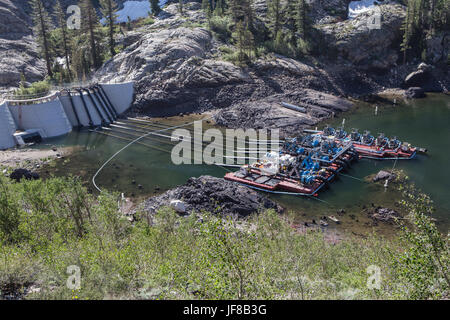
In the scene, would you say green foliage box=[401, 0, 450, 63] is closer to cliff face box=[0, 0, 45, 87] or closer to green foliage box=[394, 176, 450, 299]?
green foliage box=[394, 176, 450, 299]

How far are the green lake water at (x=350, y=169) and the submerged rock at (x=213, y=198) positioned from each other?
2.83 meters

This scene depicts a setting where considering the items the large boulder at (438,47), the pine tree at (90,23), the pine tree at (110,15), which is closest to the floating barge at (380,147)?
the large boulder at (438,47)

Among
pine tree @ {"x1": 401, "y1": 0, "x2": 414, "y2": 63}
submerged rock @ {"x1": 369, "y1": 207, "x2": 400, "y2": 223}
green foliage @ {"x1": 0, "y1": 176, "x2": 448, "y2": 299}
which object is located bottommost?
submerged rock @ {"x1": 369, "y1": 207, "x2": 400, "y2": 223}

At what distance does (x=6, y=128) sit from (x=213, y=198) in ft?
118

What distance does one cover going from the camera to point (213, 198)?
29250 millimetres

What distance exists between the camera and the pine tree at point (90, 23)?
2633 inches

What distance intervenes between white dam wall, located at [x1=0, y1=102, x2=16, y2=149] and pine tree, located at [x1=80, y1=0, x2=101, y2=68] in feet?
82.9

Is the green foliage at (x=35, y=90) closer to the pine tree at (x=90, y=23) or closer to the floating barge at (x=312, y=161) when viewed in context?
the pine tree at (x=90, y=23)

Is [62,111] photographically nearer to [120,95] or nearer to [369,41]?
[120,95]

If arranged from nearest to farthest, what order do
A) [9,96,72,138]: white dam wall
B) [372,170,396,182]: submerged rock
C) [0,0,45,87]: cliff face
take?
[372,170,396,182]: submerged rock → [9,96,72,138]: white dam wall → [0,0,45,87]: cliff face

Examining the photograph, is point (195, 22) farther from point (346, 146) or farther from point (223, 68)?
point (346, 146)

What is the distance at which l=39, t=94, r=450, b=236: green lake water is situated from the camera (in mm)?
30766

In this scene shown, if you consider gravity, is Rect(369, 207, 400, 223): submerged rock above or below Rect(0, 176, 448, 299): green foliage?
below

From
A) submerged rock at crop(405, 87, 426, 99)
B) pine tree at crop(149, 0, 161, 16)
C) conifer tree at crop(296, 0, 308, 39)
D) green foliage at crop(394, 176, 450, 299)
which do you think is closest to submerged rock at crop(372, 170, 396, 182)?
green foliage at crop(394, 176, 450, 299)
